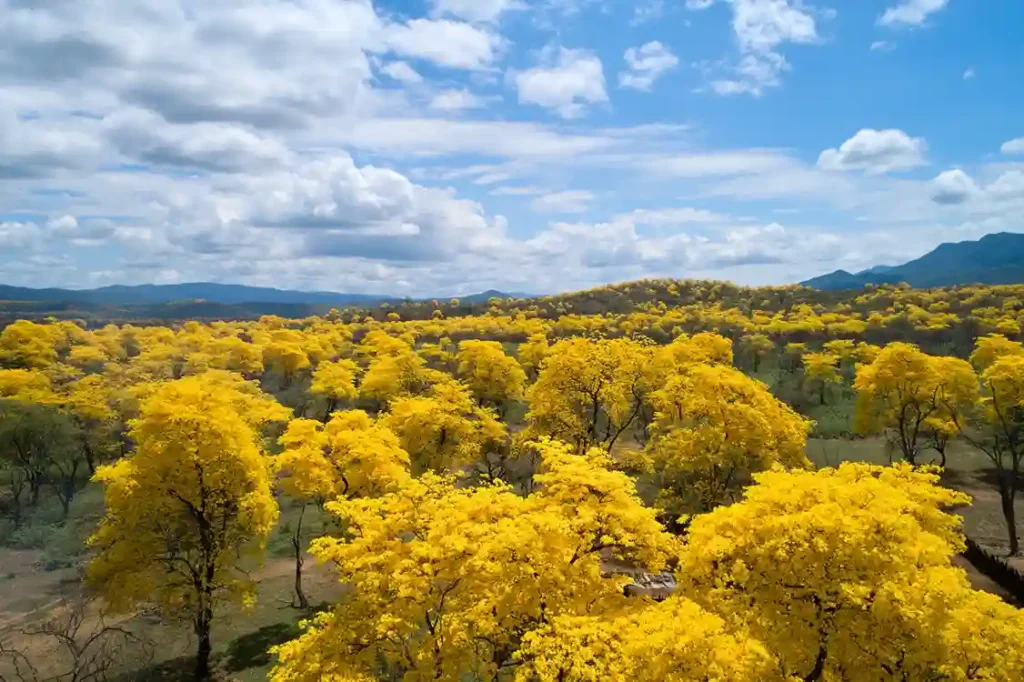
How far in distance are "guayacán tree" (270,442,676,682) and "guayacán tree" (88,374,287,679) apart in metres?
6.90

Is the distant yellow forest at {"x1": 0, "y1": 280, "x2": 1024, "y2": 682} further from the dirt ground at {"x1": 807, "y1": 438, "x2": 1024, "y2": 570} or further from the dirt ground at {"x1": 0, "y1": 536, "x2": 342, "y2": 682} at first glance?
the dirt ground at {"x1": 807, "y1": 438, "x2": 1024, "y2": 570}

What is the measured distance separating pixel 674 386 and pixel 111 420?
37190mm

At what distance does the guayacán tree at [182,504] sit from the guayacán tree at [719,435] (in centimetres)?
1656

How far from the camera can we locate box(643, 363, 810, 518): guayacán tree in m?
28.0

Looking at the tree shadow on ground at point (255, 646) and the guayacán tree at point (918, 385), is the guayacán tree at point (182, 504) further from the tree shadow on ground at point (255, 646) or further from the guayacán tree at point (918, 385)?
the guayacán tree at point (918, 385)

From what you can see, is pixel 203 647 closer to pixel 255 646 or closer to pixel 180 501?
pixel 255 646

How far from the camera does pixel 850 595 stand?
1309 centimetres

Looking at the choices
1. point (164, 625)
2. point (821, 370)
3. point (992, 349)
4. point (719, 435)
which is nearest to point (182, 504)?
point (164, 625)

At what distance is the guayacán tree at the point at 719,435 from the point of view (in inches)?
1104

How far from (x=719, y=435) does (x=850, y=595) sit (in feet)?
49.2

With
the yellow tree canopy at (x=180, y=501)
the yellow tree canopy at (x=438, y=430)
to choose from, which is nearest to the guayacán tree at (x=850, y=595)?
the yellow tree canopy at (x=180, y=501)

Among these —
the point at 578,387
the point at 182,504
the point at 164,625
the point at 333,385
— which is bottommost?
the point at 164,625

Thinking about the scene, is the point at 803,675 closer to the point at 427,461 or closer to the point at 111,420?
the point at 427,461

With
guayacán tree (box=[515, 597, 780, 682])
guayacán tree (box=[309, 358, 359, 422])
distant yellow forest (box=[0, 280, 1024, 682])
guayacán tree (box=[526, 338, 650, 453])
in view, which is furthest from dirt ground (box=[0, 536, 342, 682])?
guayacán tree (box=[309, 358, 359, 422])
